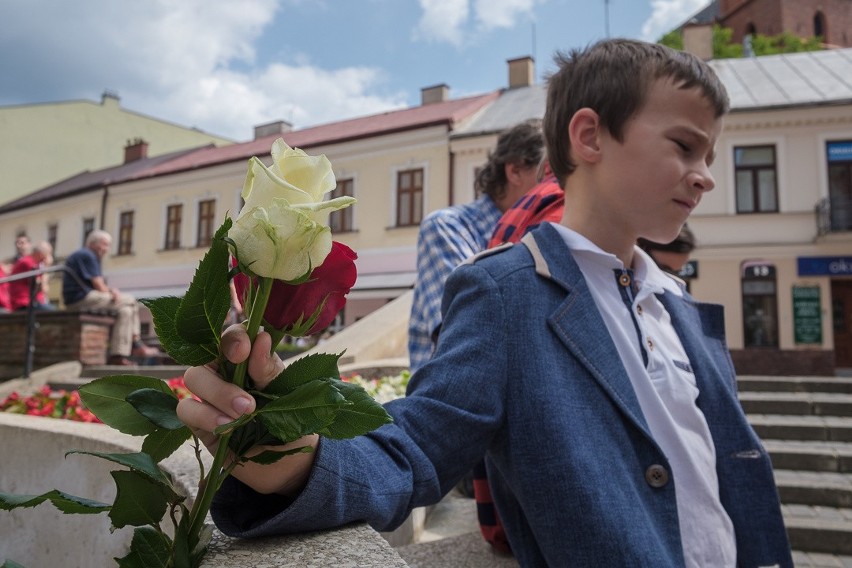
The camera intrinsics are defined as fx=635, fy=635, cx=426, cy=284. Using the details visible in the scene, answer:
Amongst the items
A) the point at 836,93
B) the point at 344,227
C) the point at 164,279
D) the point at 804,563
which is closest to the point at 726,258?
the point at 836,93

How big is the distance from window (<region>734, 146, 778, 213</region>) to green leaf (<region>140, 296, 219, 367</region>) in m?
18.4

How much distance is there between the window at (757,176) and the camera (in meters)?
16.8

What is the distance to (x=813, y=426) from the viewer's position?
19.6 feet

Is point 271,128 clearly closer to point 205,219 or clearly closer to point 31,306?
point 205,219

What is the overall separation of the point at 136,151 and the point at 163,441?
3351cm

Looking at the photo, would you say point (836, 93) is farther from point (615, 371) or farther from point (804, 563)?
point (615, 371)

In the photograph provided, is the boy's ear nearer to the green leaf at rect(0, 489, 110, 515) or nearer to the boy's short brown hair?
the boy's short brown hair

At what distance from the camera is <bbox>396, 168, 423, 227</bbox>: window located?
19.4 metres

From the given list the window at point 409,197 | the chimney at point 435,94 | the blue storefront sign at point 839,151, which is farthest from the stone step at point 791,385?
the chimney at point 435,94

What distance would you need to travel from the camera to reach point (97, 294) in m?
8.01

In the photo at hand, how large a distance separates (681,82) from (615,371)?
675mm

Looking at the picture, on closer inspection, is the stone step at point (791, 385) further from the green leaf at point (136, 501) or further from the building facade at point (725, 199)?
the green leaf at point (136, 501)

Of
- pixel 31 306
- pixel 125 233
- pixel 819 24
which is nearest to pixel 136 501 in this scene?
pixel 31 306

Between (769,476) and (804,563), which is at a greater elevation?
(769,476)
